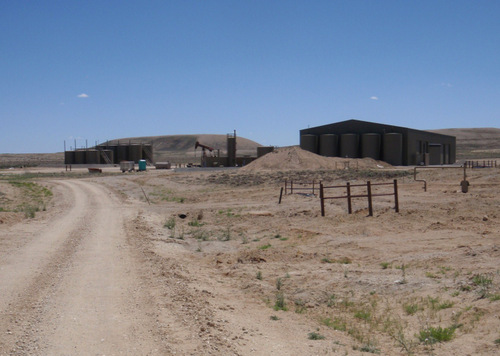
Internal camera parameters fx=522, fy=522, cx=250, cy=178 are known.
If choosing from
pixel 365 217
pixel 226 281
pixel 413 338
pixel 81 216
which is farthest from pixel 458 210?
pixel 81 216

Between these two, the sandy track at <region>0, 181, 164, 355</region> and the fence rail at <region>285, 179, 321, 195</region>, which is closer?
the sandy track at <region>0, 181, 164, 355</region>

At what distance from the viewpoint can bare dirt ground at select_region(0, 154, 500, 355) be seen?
7.14m

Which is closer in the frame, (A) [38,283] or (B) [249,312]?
(B) [249,312]

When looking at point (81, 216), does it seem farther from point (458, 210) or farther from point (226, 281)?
point (458, 210)

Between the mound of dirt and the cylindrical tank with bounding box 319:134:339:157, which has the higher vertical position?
the cylindrical tank with bounding box 319:134:339:157

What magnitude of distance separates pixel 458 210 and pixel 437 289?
38.6ft

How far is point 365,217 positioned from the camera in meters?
19.9

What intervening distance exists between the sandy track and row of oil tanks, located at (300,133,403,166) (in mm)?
53674

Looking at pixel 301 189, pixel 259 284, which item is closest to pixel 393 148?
pixel 301 189

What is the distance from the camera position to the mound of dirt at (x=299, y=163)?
57.7 metres

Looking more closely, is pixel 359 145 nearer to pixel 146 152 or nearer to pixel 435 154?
pixel 435 154

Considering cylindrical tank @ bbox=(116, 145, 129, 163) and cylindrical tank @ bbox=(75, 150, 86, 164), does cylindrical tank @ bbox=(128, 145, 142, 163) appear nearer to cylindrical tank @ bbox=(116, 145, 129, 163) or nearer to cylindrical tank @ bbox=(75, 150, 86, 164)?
cylindrical tank @ bbox=(116, 145, 129, 163)

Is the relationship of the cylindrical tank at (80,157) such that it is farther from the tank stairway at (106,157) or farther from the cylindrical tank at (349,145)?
the cylindrical tank at (349,145)

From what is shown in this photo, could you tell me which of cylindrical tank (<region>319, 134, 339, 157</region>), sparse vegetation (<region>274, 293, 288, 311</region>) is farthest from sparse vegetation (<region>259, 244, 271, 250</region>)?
cylindrical tank (<region>319, 134, 339, 157</region>)
